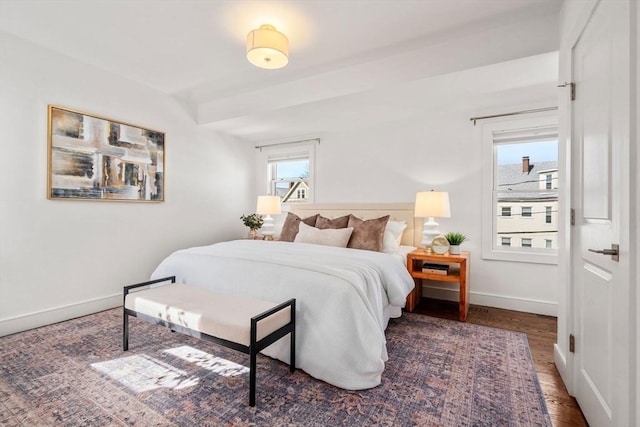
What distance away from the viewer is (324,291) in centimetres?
196

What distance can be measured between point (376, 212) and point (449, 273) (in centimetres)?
120

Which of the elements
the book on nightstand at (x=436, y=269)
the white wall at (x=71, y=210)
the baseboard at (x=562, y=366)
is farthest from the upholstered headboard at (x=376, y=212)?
the baseboard at (x=562, y=366)

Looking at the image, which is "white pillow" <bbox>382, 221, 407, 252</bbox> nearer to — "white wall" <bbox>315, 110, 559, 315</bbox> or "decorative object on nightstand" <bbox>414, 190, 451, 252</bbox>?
"decorative object on nightstand" <bbox>414, 190, 451, 252</bbox>

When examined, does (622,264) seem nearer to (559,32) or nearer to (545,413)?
(545,413)

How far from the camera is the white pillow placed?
3281mm

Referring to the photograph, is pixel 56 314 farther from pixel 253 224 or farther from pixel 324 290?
pixel 324 290

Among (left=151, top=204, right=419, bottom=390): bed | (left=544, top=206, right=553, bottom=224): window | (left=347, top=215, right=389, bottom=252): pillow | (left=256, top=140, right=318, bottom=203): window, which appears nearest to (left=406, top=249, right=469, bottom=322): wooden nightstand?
(left=151, top=204, right=419, bottom=390): bed

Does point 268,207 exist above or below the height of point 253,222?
above

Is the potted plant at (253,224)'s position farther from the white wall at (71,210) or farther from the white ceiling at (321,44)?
the white ceiling at (321,44)

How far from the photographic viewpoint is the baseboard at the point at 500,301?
3.10m

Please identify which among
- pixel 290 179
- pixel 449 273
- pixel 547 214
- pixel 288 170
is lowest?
pixel 449 273

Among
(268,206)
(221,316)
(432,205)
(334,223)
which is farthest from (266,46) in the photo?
(268,206)

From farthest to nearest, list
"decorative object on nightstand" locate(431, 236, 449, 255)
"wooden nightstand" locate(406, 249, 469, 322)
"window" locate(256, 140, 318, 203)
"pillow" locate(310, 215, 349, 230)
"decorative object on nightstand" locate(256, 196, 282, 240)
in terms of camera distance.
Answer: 1. "window" locate(256, 140, 318, 203)
2. "decorative object on nightstand" locate(256, 196, 282, 240)
3. "pillow" locate(310, 215, 349, 230)
4. "decorative object on nightstand" locate(431, 236, 449, 255)
5. "wooden nightstand" locate(406, 249, 469, 322)

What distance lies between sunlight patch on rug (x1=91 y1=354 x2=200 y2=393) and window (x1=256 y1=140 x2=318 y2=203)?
306cm
